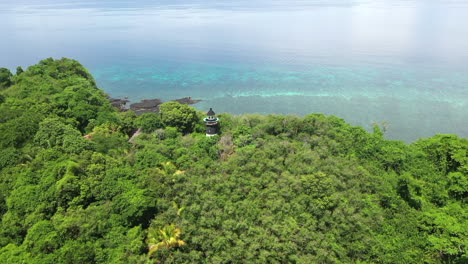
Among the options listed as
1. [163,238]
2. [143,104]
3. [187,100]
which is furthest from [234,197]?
[143,104]

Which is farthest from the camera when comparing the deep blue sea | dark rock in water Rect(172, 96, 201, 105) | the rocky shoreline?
dark rock in water Rect(172, 96, 201, 105)

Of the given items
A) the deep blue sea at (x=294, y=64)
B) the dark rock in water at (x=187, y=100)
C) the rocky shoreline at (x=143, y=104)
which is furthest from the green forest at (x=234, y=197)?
the dark rock in water at (x=187, y=100)

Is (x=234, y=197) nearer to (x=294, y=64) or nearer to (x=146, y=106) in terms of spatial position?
(x=146, y=106)

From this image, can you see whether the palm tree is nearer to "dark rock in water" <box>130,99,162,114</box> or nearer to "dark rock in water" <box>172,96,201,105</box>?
"dark rock in water" <box>130,99,162,114</box>

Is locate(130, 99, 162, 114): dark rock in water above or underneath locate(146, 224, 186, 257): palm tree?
above

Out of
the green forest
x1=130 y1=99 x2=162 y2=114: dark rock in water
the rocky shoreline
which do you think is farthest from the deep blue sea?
the green forest

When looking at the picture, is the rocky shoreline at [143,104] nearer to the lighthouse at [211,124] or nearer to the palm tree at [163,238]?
the lighthouse at [211,124]

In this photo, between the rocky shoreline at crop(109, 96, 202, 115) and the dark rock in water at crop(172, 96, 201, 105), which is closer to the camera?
the rocky shoreline at crop(109, 96, 202, 115)

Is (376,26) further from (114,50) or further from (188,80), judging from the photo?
(114,50)
